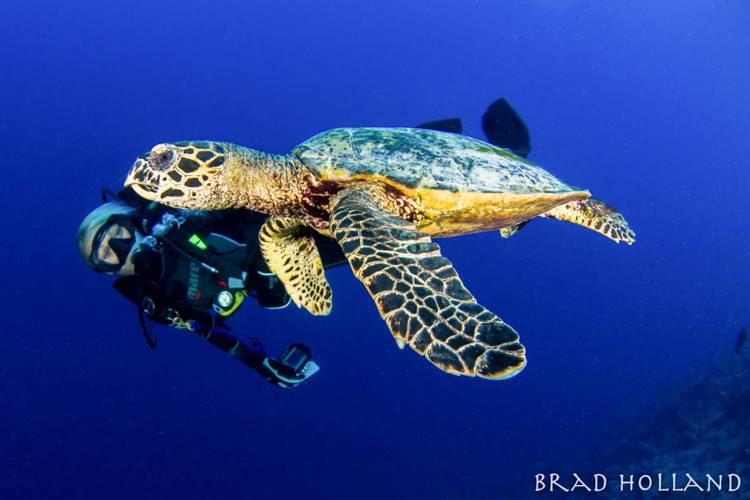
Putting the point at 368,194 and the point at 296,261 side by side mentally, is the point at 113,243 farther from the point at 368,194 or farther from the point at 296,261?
the point at 368,194

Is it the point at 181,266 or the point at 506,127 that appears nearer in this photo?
the point at 181,266

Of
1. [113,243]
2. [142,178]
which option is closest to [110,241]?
[113,243]

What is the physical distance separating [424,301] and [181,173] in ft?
6.63

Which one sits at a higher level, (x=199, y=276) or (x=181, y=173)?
(x=181, y=173)

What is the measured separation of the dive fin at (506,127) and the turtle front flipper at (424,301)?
443 centimetres

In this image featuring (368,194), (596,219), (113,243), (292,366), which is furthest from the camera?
(596,219)

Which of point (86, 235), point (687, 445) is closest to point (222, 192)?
point (86, 235)

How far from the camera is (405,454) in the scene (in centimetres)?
2705

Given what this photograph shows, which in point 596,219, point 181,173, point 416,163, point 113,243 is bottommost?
point 113,243

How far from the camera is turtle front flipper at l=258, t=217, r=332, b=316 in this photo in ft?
12.4

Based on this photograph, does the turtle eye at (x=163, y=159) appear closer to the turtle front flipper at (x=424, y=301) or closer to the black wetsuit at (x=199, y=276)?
the black wetsuit at (x=199, y=276)

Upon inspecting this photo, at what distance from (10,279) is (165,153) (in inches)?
2826

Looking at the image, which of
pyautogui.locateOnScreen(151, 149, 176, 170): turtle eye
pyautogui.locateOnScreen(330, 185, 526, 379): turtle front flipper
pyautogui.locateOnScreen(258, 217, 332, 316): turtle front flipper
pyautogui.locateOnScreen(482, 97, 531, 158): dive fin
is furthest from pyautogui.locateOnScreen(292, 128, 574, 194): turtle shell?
pyautogui.locateOnScreen(482, 97, 531, 158): dive fin

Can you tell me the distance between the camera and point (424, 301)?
6.70ft
